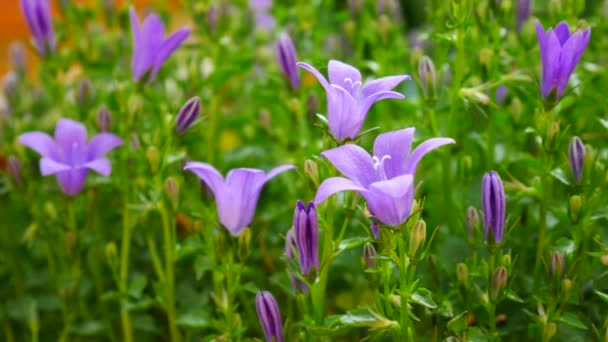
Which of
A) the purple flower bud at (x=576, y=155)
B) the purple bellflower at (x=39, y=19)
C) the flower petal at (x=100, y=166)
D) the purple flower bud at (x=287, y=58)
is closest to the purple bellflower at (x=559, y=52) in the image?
the purple flower bud at (x=576, y=155)

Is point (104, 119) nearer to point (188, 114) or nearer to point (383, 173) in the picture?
point (188, 114)

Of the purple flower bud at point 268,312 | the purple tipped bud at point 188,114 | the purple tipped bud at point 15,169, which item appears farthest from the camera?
the purple tipped bud at point 15,169

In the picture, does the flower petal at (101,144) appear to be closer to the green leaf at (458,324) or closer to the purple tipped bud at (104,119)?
the purple tipped bud at (104,119)

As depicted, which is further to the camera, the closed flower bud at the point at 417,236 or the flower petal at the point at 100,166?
the flower petal at the point at 100,166

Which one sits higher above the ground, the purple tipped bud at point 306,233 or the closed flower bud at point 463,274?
the purple tipped bud at point 306,233

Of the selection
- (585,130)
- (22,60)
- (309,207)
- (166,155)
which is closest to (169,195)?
(166,155)
